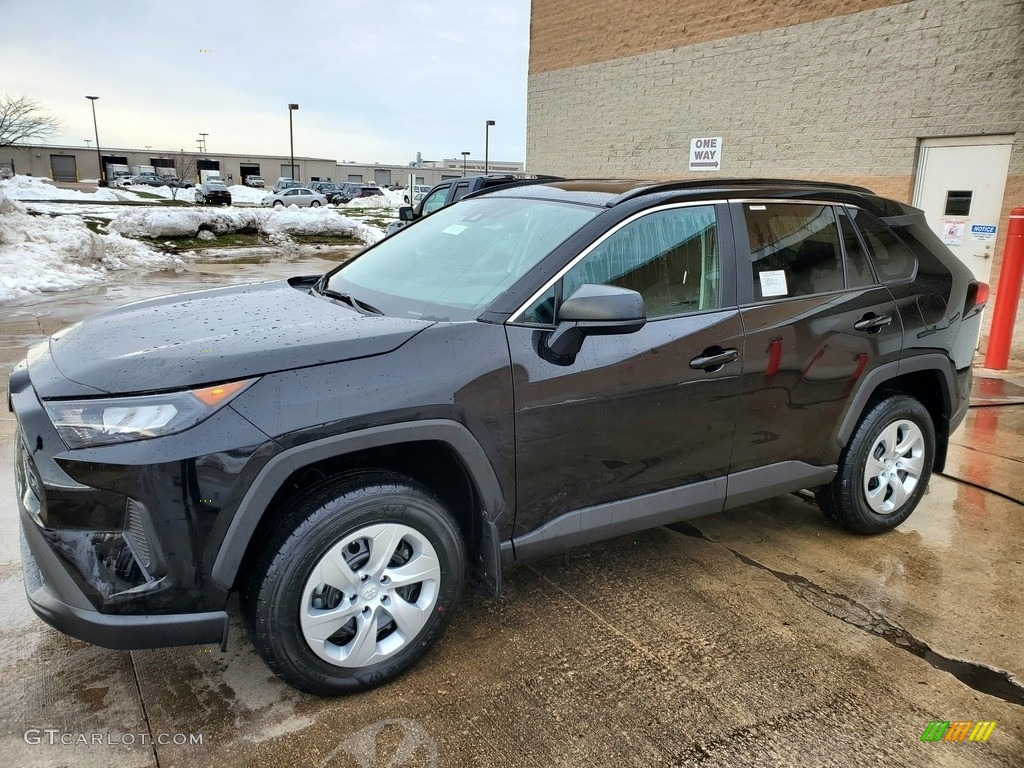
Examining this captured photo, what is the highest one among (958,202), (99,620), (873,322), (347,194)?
(347,194)

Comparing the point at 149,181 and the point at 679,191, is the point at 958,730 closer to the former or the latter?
the point at 679,191

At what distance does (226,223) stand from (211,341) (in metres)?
16.9

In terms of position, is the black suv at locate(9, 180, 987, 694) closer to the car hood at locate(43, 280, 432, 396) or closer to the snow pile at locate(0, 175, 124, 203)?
the car hood at locate(43, 280, 432, 396)

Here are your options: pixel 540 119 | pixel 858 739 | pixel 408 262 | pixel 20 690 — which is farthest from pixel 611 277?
pixel 540 119

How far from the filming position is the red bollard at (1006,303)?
7.47m

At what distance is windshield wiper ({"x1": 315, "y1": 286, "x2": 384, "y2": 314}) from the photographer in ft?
9.59

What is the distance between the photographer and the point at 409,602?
8.57 ft

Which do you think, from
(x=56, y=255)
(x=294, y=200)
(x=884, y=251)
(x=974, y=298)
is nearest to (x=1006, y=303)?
(x=974, y=298)

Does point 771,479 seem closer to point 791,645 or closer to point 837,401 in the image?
point 837,401

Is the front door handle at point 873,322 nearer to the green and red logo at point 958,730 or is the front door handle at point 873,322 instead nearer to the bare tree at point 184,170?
the green and red logo at point 958,730

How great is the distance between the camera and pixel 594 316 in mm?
2619

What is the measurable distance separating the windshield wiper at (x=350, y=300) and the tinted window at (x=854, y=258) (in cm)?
235

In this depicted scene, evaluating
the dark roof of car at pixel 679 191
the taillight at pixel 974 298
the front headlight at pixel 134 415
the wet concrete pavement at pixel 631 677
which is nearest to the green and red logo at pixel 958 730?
the wet concrete pavement at pixel 631 677

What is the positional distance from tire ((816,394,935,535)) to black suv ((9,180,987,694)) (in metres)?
0.02
